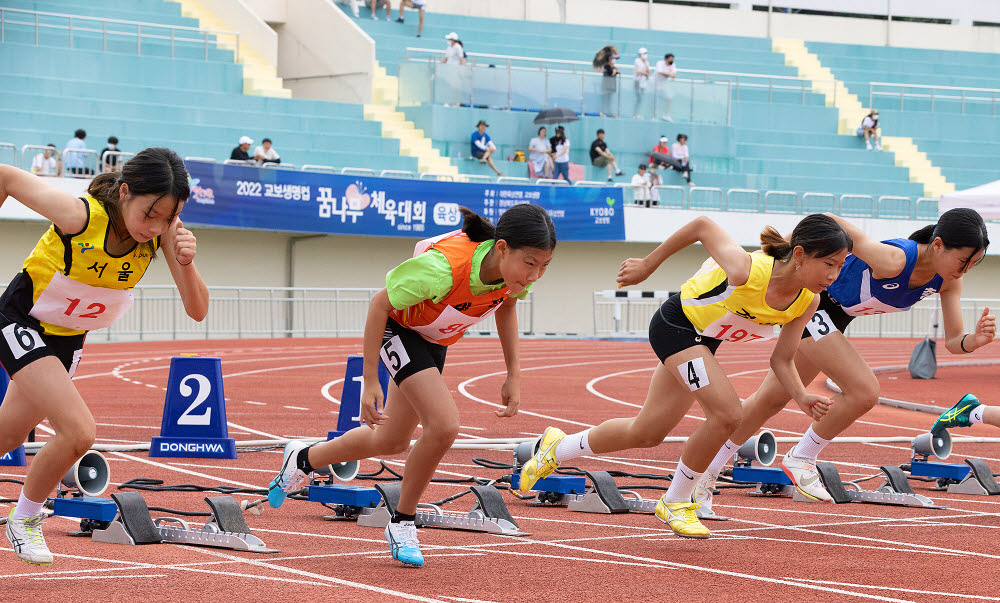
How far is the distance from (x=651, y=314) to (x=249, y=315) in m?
10.0

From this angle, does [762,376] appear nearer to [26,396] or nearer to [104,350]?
[104,350]

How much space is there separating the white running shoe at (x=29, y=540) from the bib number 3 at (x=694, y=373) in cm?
328

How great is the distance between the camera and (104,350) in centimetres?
2330

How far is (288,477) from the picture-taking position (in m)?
7.08

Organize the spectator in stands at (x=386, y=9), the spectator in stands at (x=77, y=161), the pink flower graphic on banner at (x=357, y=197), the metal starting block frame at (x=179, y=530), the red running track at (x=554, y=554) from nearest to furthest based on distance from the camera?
the red running track at (x=554, y=554), the metal starting block frame at (x=179, y=530), the spectator in stands at (x=77, y=161), the pink flower graphic on banner at (x=357, y=197), the spectator in stands at (x=386, y=9)

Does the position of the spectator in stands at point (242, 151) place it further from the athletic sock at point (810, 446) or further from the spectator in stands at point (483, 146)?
the athletic sock at point (810, 446)

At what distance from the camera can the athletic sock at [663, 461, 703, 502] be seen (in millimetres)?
6980

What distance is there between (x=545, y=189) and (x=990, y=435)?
17.0 metres

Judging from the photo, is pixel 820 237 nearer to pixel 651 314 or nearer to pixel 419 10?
pixel 651 314

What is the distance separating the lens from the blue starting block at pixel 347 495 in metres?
7.43

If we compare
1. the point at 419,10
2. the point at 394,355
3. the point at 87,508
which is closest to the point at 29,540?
the point at 87,508

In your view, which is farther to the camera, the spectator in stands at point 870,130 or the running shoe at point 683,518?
the spectator in stands at point 870,130

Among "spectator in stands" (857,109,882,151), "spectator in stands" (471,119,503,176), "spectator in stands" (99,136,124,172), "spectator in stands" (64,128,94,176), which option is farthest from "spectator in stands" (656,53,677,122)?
"spectator in stands" (64,128,94,176)

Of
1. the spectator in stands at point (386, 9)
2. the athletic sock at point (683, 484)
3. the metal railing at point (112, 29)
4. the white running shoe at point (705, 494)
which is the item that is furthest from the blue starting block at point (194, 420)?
the spectator in stands at point (386, 9)
